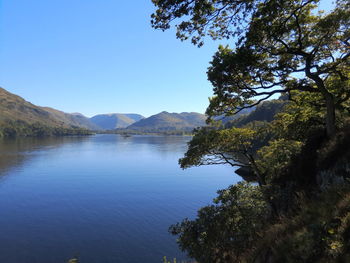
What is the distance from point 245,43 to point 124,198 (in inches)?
1927

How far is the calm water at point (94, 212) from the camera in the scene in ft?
A: 105

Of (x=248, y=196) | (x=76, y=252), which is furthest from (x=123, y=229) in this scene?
(x=248, y=196)

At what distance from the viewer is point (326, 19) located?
536 inches

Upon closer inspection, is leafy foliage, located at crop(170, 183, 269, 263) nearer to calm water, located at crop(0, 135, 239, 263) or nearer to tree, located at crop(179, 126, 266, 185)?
tree, located at crop(179, 126, 266, 185)

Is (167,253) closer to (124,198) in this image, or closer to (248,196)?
(248,196)

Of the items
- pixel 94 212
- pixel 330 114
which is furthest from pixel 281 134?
pixel 94 212

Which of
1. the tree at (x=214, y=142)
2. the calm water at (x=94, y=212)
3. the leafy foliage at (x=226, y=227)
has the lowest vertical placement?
the calm water at (x=94, y=212)

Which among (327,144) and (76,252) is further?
(76,252)

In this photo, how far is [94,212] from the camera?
150 feet

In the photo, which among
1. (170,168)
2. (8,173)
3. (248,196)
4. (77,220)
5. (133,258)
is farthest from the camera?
(170,168)

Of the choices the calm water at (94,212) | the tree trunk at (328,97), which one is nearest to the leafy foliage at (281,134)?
the tree trunk at (328,97)

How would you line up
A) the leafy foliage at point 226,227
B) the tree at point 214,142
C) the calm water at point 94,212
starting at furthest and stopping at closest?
1. the calm water at point 94,212
2. the tree at point 214,142
3. the leafy foliage at point 226,227

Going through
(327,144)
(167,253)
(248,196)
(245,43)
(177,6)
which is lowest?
(167,253)

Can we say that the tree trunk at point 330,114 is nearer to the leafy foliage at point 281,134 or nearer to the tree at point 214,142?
the leafy foliage at point 281,134
